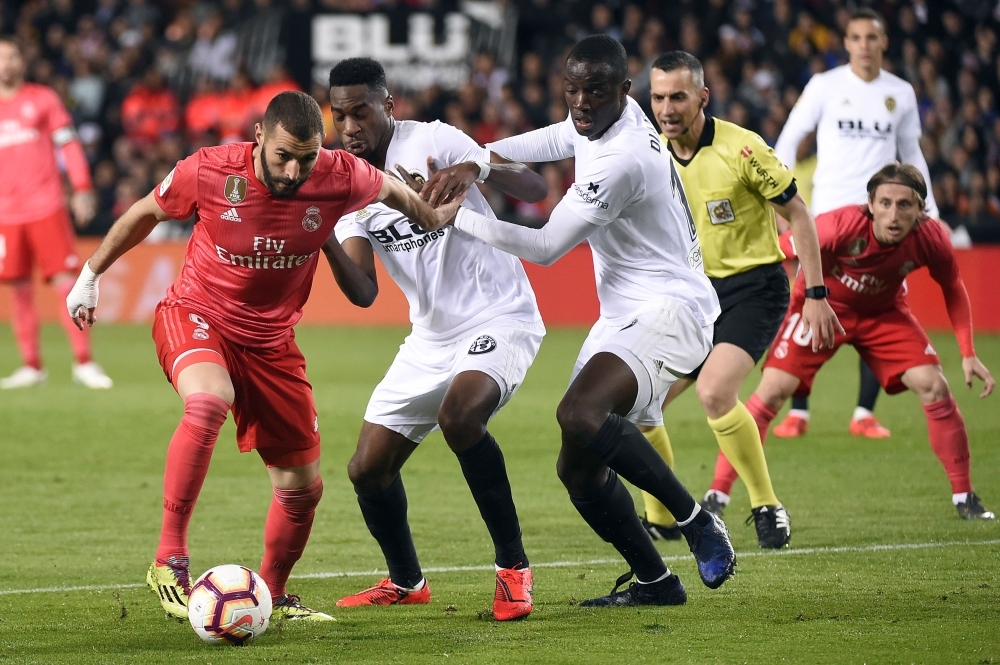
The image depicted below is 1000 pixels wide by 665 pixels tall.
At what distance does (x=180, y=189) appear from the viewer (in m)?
4.93

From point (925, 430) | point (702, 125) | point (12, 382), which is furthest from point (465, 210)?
point (12, 382)

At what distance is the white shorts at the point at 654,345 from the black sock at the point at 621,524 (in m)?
0.31

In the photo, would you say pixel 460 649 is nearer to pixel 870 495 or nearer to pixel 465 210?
pixel 465 210

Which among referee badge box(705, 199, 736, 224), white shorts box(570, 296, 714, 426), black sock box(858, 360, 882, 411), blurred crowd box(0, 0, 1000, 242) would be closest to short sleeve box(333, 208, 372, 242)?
white shorts box(570, 296, 714, 426)

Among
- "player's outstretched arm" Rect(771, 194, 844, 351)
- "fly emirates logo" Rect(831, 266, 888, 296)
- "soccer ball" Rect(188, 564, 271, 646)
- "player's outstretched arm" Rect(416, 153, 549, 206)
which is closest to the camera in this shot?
"soccer ball" Rect(188, 564, 271, 646)

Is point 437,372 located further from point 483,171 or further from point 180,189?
point 180,189

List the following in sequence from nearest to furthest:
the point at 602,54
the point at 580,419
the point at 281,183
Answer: the point at 281,183, the point at 580,419, the point at 602,54

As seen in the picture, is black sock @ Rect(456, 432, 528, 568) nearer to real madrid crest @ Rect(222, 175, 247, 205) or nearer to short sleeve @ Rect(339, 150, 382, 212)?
short sleeve @ Rect(339, 150, 382, 212)

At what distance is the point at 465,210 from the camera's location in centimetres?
517

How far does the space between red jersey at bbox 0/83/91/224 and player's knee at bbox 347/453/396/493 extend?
24.2 feet

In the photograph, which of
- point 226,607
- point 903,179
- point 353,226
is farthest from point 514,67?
point 226,607

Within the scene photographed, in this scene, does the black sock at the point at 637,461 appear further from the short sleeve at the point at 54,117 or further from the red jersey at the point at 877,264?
the short sleeve at the point at 54,117

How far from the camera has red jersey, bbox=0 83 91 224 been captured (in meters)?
12.0

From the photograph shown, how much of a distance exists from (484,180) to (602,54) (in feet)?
2.16
